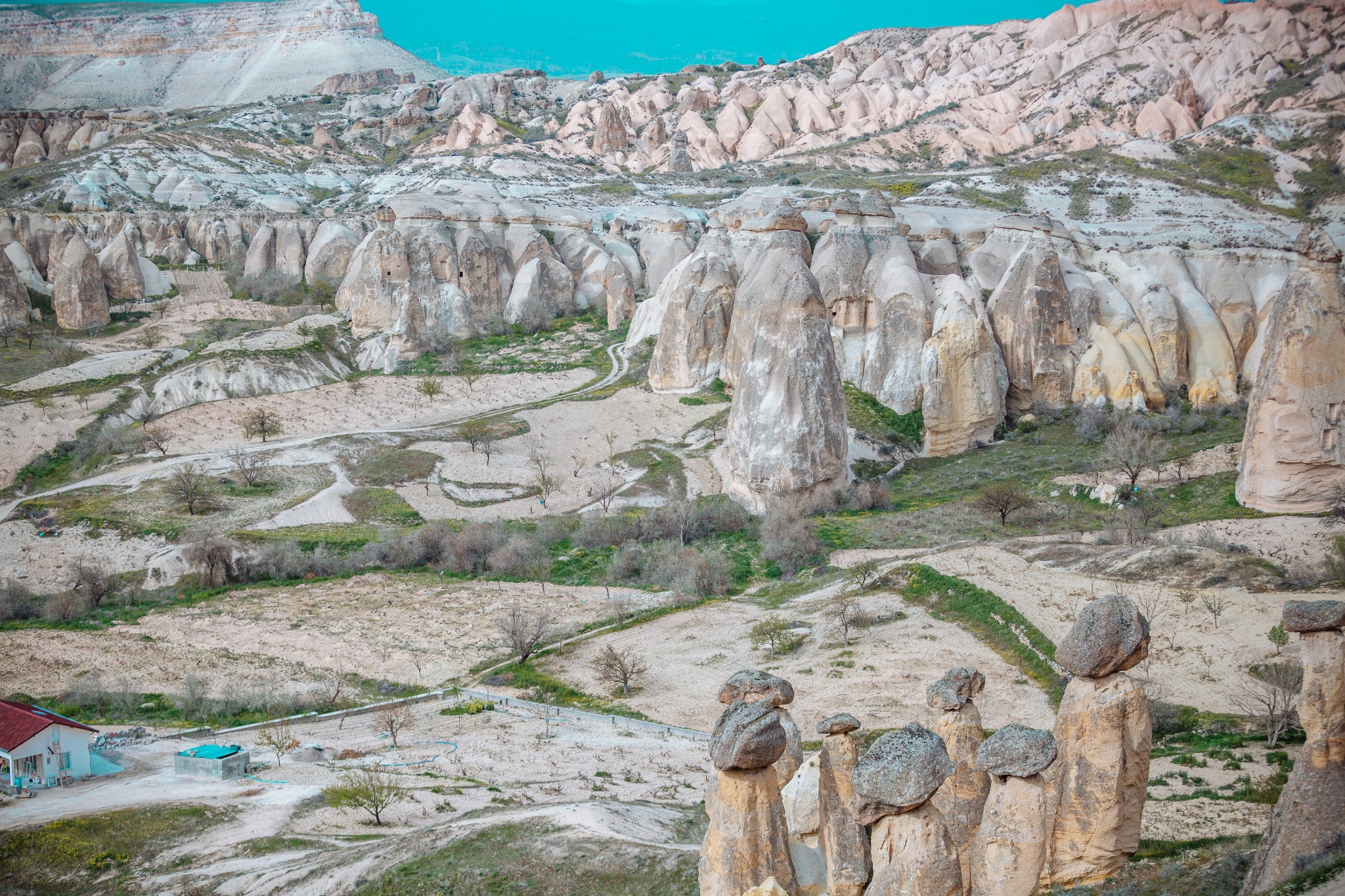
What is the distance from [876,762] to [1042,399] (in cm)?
3242

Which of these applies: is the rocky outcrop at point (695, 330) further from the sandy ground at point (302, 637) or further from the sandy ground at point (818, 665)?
the sandy ground at point (818, 665)

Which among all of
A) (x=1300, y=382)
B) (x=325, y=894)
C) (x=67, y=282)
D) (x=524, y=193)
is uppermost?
(x=524, y=193)

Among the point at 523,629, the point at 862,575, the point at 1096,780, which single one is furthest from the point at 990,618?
the point at 1096,780

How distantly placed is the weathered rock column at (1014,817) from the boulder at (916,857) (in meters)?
0.80

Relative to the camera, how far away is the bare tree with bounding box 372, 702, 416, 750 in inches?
703

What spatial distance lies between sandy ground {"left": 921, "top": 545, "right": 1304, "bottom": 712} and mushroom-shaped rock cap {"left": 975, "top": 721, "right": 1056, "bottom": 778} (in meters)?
8.88

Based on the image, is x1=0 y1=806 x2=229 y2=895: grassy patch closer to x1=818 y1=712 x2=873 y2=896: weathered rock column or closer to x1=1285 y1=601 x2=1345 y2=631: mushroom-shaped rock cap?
x1=818 y1=712 x2=873 y2=896: weathered rock column

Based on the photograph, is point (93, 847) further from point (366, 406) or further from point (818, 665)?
point (366, 406)

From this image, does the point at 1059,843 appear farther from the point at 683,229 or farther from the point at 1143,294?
the point at 683,229

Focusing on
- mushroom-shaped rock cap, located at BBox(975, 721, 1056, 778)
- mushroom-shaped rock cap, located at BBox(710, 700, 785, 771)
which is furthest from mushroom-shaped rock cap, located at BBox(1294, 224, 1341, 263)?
mushroom-shaped rock cap, located at BBox(710, 700, 785, 771)

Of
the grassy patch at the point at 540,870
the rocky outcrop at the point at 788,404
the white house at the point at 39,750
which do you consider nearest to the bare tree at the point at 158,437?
the rocky outcrop at the point at 788,404

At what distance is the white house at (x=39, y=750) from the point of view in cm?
1574

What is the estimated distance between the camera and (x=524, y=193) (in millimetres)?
76375

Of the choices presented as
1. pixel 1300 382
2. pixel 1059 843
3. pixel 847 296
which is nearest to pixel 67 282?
pixel 847 296
